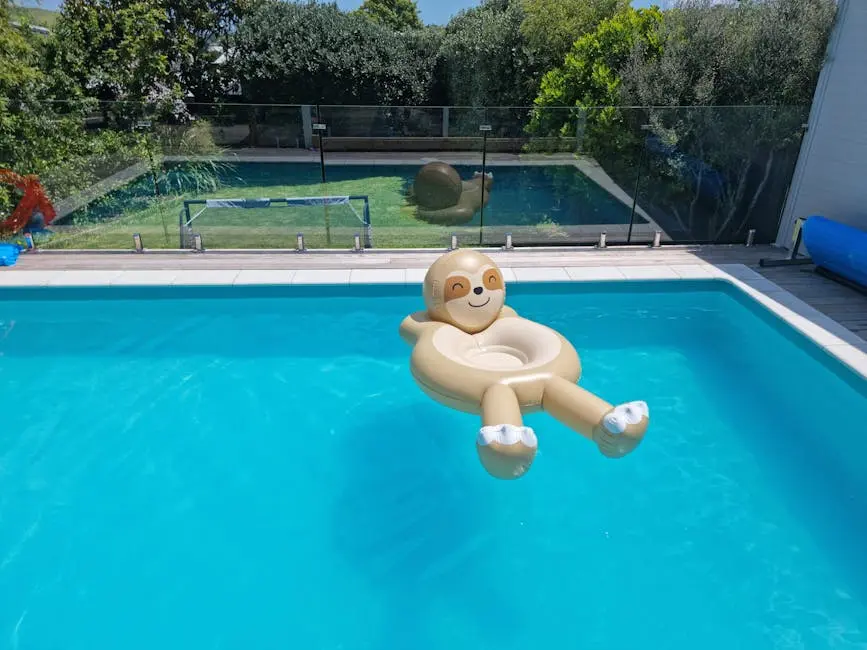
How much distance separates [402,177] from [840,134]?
24.5ft

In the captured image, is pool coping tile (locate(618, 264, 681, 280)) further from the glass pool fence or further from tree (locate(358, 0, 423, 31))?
tree (locate(358, 0, 423, 31))

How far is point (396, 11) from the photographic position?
3972 centimetres

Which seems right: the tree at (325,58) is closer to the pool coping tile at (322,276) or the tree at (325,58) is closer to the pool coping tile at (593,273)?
the pool coping tile at (322,276)

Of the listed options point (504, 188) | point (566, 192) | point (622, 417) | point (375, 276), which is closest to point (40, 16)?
point (375, 276)

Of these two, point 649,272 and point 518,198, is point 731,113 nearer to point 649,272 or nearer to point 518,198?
point 649,272

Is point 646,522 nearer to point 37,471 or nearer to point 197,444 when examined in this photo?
point 197,444

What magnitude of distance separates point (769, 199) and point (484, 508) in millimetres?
7929

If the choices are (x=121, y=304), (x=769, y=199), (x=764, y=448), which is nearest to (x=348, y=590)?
(x=764, y=448)

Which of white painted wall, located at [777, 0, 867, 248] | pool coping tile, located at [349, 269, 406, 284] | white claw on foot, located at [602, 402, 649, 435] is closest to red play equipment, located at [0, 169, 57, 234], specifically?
pool coping tile, located at [349, 269, 406, 284]

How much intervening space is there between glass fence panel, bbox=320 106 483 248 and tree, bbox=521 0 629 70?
251 inches

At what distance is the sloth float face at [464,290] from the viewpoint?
19.1 feet

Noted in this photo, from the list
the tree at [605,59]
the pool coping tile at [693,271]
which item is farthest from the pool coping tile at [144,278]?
the pool coping tile at [693,271]

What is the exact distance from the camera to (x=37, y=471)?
5.90 m

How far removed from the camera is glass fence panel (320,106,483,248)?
1030cm
